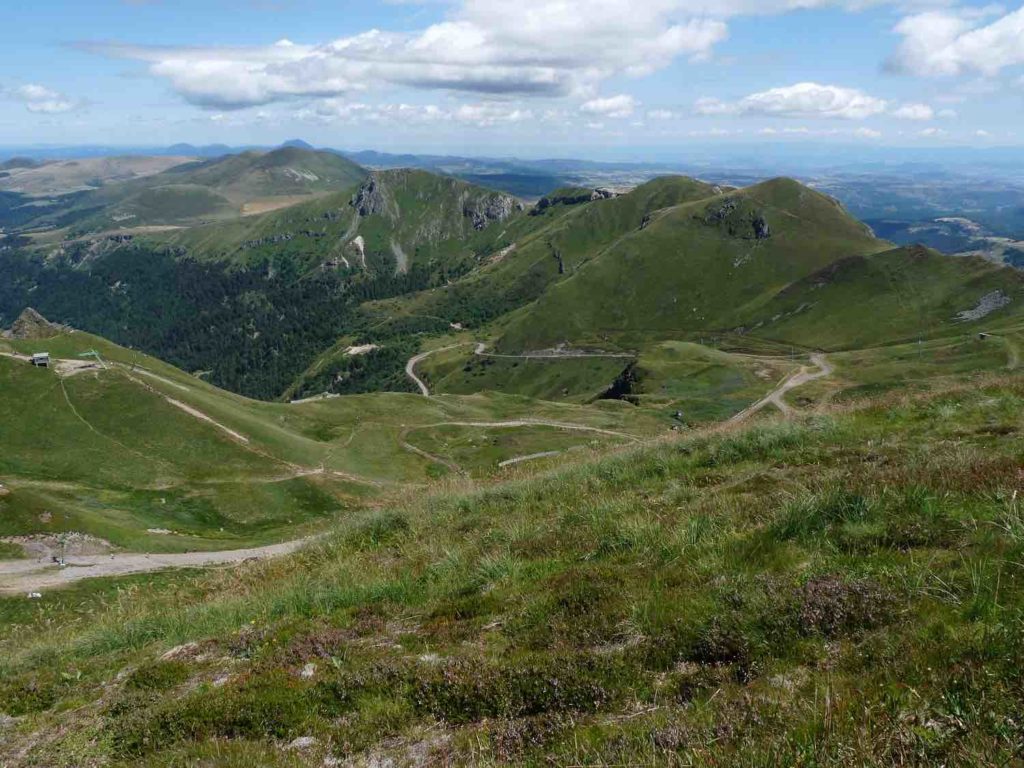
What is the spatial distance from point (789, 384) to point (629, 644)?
16249cm

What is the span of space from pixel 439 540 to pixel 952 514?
10547mm

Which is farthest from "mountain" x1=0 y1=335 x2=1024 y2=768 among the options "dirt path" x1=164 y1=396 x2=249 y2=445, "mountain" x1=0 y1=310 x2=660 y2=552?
"dirt path" x1=164 y1=396 x2=249 y2=445

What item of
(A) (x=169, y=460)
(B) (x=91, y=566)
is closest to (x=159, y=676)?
(B) (x=91, y=566)

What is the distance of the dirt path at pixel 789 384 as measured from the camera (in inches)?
5125

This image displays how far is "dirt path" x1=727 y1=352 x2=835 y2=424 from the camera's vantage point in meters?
130

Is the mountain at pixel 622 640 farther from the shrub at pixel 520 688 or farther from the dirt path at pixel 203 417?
the dirt path at pixel 203 417

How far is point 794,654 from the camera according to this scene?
6402mm

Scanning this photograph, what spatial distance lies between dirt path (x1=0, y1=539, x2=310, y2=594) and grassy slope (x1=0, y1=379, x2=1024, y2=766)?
3315cm

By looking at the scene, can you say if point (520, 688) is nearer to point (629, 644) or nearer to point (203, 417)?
point (629, 644)

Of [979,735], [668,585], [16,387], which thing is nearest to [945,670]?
[979,735]

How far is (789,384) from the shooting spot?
154 meters

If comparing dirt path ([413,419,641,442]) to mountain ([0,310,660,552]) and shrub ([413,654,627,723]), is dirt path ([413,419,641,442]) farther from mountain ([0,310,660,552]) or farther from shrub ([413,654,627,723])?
shrub ([413,654,627,723])

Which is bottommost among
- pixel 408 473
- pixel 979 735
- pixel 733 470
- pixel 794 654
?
pixel 408 473

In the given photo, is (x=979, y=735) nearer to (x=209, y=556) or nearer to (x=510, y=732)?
(x=510, y=732)
